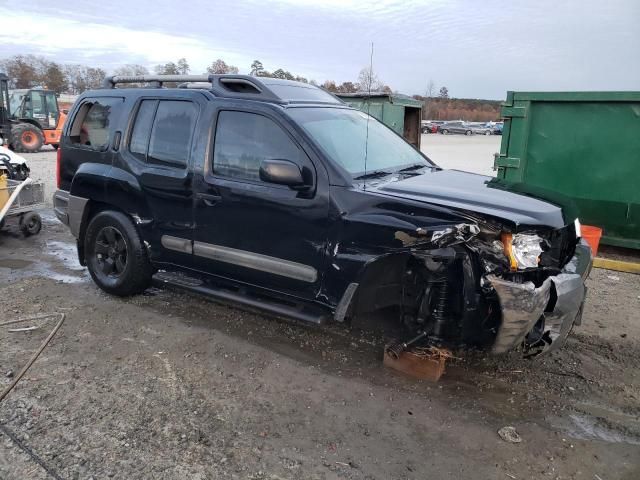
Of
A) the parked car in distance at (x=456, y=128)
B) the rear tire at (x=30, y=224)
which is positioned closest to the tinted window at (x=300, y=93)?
the rear tire at (x=30, y=224)

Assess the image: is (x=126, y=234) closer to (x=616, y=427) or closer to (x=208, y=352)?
(x=208, y=352)

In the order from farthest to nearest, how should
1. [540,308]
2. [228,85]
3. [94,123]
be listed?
[94,123] < [228,85] < [540,308]

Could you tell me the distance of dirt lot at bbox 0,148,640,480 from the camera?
9.61 feet

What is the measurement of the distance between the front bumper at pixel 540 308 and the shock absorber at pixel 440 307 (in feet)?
1.24

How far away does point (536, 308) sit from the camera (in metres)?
3.16

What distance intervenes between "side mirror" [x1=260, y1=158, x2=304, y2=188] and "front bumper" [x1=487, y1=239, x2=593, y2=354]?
4.85 ft

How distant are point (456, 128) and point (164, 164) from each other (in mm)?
52255

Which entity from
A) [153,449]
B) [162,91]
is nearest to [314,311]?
[153,449]

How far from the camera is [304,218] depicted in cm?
389

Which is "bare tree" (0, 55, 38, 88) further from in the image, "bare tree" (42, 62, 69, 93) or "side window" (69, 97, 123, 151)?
"side window" (69, 97, 123, 151)

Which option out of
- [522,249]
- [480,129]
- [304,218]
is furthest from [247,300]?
[480,129]

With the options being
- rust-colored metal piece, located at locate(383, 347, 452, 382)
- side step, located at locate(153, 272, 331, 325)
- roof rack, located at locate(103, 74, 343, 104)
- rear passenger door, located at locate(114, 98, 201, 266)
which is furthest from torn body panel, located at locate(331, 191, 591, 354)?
rear passenger door, located at locate(114, 98, 201, 266)

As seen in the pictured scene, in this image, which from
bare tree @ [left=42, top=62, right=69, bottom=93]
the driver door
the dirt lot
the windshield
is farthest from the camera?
bare tree @ [left=42, top=62, right=69, bottom=93]

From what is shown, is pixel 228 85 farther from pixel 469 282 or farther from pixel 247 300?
pixel 469 282
